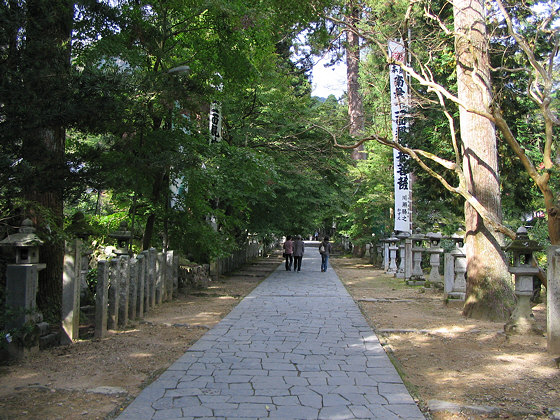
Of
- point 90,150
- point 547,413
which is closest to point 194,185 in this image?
point 90,150

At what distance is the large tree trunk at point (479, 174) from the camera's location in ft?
→ 28.9

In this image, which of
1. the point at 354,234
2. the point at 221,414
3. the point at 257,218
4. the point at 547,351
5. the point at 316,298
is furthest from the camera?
the point at 354,234

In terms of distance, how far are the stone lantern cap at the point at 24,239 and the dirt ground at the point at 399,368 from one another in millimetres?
1407

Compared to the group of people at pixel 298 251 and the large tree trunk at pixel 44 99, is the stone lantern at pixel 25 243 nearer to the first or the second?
the large tree trunk at pixel 44 99

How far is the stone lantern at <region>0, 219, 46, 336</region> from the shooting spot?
5.70 m

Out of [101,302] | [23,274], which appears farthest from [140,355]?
[23,274]

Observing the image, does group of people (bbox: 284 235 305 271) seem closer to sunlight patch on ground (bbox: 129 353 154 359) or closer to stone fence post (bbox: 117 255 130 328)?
stone fence post (bbox: 117 255 130 328)

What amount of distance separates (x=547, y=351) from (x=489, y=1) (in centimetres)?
742

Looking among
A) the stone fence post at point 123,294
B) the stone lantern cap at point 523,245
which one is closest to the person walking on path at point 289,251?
the stone fence post at point 123,294

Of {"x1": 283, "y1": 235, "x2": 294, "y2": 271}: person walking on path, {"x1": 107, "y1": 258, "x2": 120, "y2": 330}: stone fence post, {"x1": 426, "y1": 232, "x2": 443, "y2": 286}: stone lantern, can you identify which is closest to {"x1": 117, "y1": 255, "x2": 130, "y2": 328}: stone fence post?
{"x1": 107, "y1": 258, "x2": 120, "y2": 330}: stone fence post

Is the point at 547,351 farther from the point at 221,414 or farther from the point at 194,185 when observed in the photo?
the point at 194,185

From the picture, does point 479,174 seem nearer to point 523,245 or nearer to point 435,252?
point 523,245

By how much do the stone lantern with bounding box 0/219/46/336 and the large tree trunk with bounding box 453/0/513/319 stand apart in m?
7.61

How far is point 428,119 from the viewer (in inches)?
504
